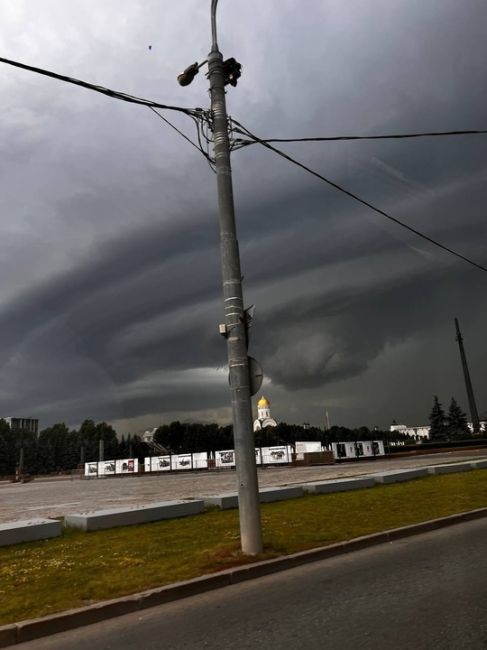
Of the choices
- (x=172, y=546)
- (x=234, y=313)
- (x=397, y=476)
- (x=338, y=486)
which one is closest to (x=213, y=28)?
(x=234, y=313)

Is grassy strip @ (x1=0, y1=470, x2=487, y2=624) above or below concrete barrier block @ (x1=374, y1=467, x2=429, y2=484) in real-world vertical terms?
below

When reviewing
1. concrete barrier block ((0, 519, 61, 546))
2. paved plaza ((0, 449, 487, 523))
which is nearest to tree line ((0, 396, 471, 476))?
paved plaza ((0, 449, 487, 523))

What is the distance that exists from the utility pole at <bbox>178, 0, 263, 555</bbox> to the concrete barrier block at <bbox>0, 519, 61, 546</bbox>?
14.3 ft

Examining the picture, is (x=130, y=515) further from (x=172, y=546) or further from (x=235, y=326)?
(x=235, y=326)

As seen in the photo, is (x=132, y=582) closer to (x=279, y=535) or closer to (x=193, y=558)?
(x=193, y=558)

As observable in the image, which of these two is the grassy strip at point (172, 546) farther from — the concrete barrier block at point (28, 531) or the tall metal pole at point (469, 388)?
the tall metal pole at point (469, 388)

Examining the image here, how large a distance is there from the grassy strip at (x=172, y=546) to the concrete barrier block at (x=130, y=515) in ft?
0.94

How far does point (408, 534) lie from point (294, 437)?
116 m

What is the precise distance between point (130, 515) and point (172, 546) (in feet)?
9.25

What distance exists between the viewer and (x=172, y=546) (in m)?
9.12

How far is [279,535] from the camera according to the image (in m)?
9.56

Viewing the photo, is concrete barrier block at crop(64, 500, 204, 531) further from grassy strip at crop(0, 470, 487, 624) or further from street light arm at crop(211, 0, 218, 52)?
street light arm at crop(211, 0, 218, 52)

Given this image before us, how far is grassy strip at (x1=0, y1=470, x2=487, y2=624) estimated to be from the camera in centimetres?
676

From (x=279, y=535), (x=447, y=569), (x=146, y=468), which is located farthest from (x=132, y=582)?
(x=146, y=468)
